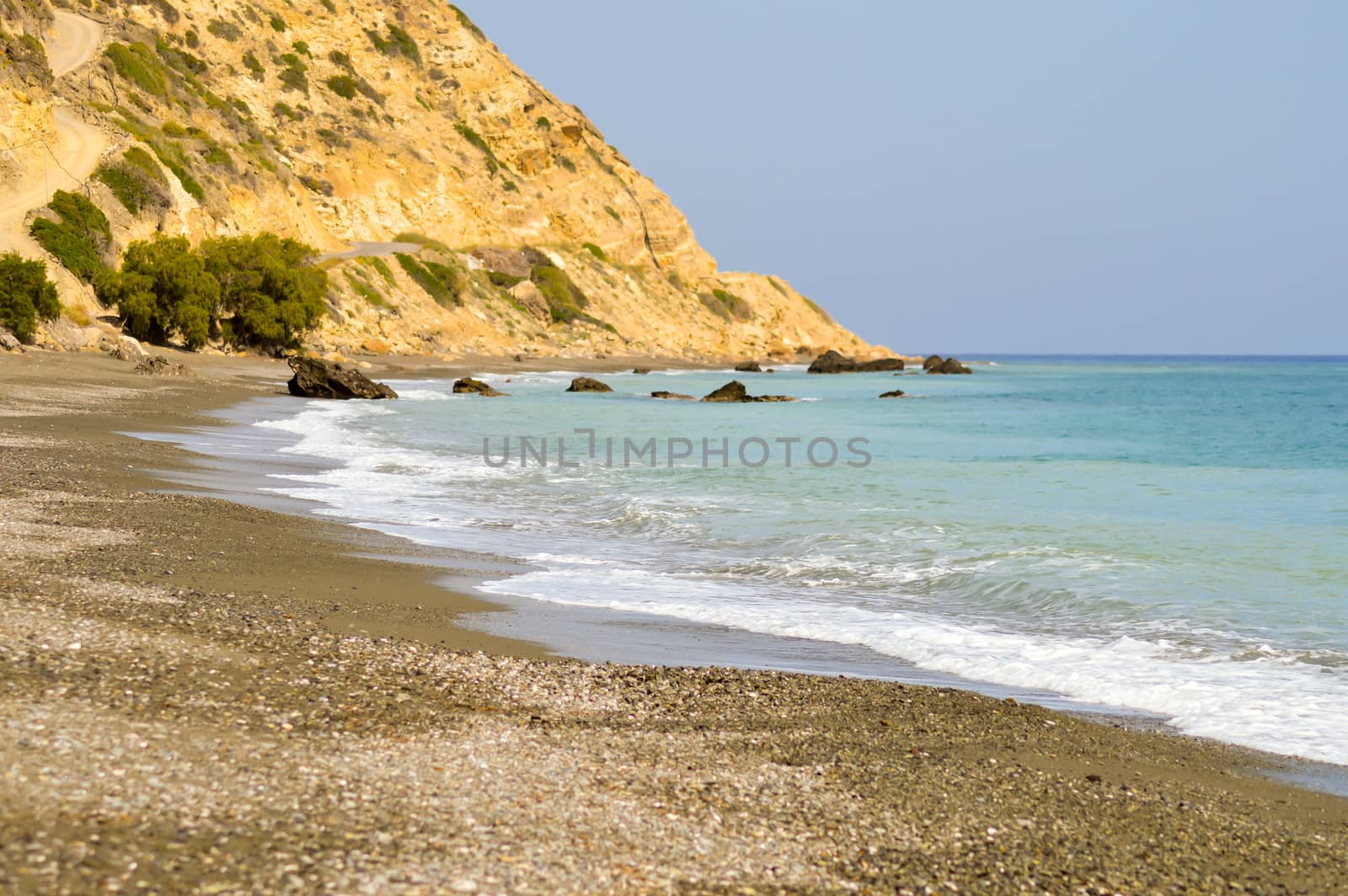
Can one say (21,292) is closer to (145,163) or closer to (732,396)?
(145,163)

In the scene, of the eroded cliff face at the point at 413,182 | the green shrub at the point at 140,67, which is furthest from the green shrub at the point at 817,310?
the green shrub at the point at 140,67

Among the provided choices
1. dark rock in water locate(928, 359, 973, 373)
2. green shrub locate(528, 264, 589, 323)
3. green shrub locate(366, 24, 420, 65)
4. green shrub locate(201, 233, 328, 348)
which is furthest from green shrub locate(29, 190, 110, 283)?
dark rock in water locate(928, 359, 973, 373)

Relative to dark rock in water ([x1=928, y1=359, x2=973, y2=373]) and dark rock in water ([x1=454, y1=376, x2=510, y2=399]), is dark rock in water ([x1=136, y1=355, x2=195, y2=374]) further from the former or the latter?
dark rock in water ([x1=928, y1=359, x2=973, y2=373])

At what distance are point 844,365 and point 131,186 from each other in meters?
56.0

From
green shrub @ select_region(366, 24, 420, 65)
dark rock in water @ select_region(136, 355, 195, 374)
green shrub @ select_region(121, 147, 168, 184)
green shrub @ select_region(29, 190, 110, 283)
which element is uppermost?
green shrub @ select_region(366, 24, 420, 65)

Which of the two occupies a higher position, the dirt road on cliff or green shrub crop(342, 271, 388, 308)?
the dirt road on cliff

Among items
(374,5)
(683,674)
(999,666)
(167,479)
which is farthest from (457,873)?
(374,5)

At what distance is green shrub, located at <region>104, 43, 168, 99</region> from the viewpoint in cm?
5769

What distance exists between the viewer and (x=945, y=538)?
1320 centimetres

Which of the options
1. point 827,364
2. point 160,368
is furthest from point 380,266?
point 160,368

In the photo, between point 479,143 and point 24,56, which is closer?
point 24,56

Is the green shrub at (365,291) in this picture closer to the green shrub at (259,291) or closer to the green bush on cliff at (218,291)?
the green bush on cliff at (218,291)

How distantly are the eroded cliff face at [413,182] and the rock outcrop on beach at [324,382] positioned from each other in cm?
991

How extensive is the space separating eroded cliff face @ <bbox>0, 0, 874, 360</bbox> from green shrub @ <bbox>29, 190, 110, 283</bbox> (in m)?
1.43
